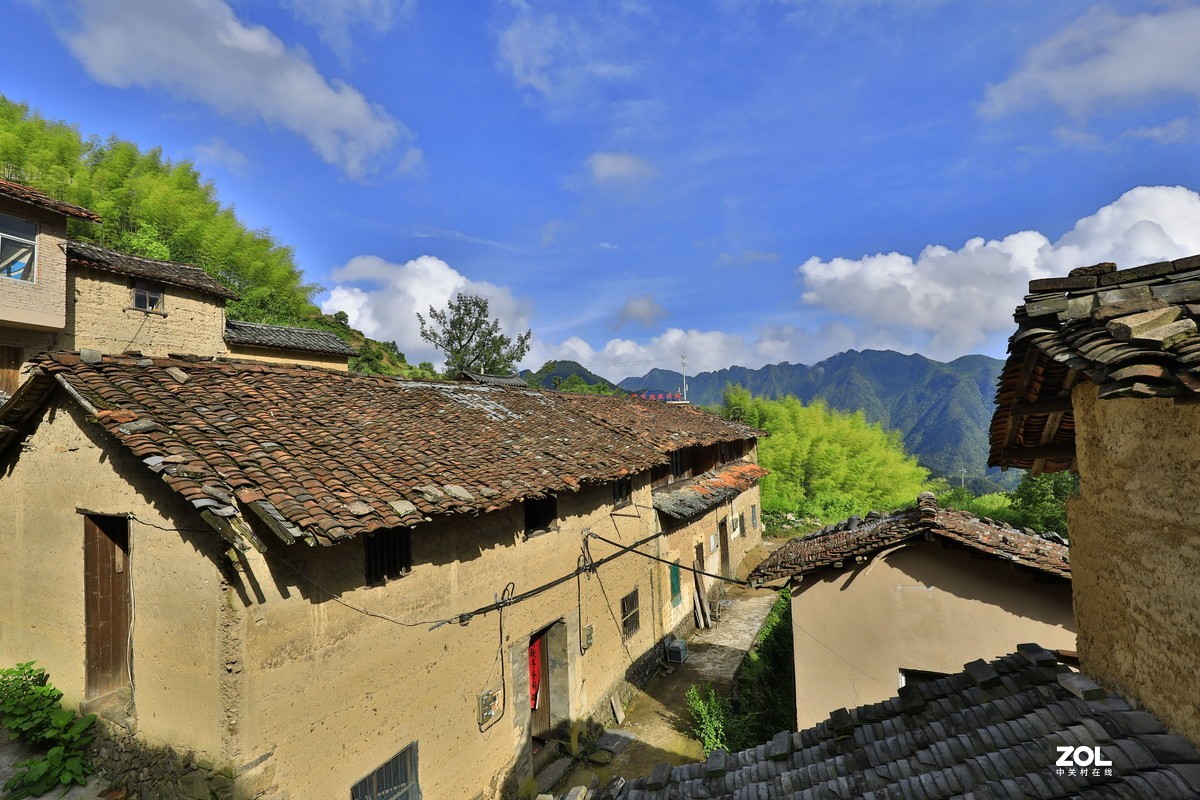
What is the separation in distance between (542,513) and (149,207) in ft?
85.8

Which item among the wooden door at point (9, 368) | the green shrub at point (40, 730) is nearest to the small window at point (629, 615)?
the green shrub at point (40, 730)

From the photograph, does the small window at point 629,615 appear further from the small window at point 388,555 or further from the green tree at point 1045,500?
the green tree at point 1045,500

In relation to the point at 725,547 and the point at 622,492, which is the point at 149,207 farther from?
the point at 725,547

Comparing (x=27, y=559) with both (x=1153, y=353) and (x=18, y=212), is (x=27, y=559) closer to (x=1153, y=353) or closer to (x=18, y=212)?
(x=1153, y=353)

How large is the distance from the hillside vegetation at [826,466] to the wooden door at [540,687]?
2131cm

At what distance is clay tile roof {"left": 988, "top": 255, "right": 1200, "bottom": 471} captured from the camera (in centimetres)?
236

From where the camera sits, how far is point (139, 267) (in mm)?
18094

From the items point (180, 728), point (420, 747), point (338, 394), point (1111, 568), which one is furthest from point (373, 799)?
point (1111, 568)

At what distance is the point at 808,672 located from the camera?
7980mm

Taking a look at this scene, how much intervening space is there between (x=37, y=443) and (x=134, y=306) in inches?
608

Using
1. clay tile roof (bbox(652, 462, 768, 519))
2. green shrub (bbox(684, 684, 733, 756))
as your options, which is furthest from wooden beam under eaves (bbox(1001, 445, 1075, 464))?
clay tile roof (bbox(652, 462, 768, 519))

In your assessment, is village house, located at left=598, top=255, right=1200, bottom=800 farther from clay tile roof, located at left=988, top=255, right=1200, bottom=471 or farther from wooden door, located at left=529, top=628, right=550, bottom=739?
wooden door, located at left=529, top=628, right=550, bottom=739

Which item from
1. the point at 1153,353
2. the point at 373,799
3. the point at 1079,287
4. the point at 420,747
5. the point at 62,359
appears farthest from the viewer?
the point at 420,747

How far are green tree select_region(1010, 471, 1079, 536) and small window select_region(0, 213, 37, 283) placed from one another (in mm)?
31371
